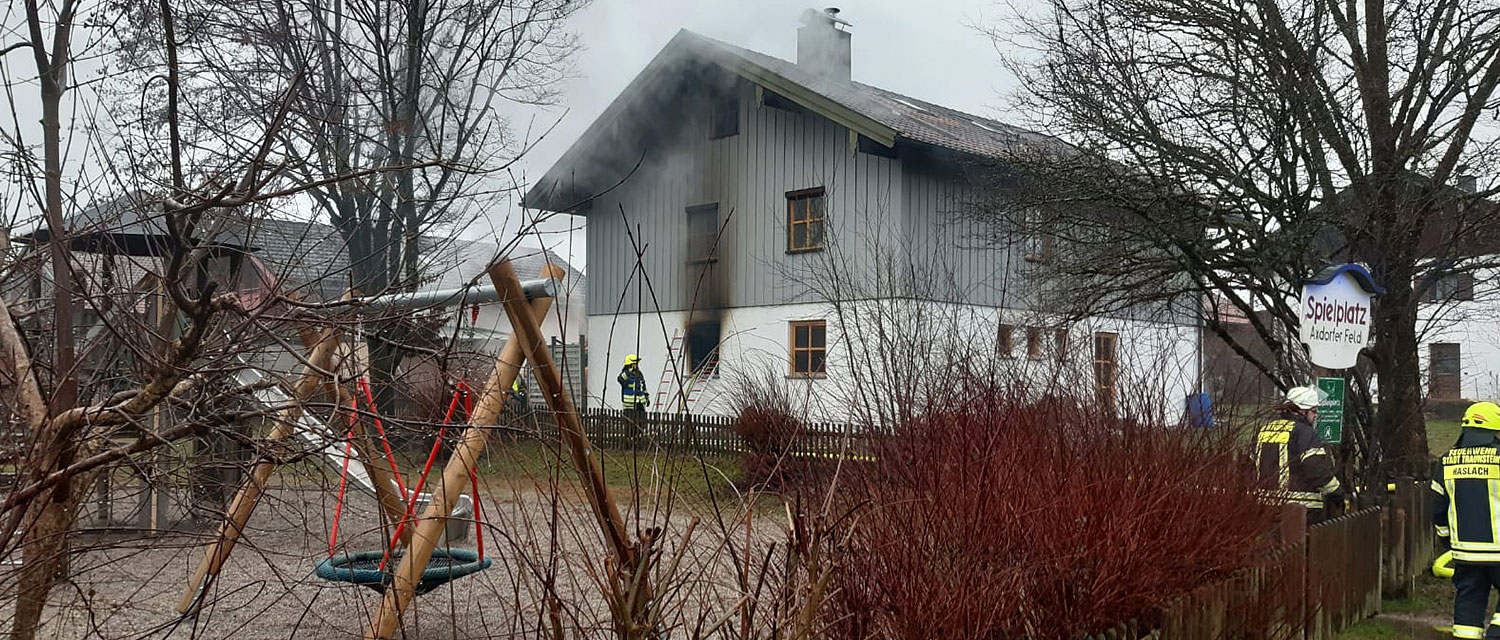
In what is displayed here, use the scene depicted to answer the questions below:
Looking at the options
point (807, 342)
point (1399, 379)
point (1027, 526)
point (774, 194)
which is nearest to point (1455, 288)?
point (1399, 379)

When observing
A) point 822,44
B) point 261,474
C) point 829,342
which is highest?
point 822,44

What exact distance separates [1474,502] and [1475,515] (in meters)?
0.07

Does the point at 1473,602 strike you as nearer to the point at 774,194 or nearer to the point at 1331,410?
the point at 1331,410

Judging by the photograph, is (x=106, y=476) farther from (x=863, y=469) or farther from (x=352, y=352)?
(x=863, y=469)

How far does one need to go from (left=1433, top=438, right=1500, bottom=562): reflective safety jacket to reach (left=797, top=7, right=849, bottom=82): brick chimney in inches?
621

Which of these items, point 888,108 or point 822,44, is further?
point 822,44

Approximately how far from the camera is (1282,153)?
953 cm

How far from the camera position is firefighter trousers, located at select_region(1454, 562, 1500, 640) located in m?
6.58

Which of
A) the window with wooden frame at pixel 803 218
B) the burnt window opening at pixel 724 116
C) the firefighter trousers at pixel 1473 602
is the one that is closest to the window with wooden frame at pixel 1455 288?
the firefighter trousers at pixel 1473 602

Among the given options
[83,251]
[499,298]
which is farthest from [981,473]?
[83,251]

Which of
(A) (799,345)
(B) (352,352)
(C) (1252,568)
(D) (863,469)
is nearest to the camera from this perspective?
(B) (352,352)

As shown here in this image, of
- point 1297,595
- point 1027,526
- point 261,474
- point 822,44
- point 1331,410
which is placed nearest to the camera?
point 1027,526

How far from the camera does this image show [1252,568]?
18.3ft

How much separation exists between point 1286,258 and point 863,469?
5770mm
